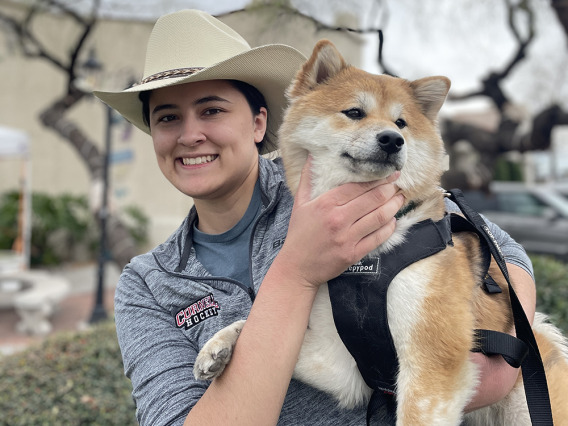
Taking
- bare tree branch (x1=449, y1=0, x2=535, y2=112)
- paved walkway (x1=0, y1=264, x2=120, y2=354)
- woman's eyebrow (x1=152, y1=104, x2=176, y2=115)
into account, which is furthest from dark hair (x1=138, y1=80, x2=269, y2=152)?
bare tree branch (x1=449, y1=0, x2=535, y2=112)

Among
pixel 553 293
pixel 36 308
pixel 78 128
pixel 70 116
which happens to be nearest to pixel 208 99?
pixel 553 293

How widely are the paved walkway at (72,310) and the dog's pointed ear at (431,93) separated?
561cm

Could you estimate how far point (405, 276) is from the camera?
5.18 feet

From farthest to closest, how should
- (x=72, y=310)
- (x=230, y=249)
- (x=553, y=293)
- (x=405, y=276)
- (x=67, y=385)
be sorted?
(x=72, y=310) < (x=553, y=293) < (x=67, y=385) < (x=230, y=249) < (x=405, y=276)

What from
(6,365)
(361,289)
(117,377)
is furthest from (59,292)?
(361,289)

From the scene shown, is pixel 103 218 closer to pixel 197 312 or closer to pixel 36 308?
pixel 36 308

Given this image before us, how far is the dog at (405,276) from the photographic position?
1.55 metres

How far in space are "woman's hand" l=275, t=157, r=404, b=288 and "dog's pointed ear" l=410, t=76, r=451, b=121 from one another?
1.55 feet

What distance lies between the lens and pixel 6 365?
169 inches

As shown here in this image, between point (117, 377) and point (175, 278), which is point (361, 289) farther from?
point (117, 377)

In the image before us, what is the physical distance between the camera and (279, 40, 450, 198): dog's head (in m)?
1.61

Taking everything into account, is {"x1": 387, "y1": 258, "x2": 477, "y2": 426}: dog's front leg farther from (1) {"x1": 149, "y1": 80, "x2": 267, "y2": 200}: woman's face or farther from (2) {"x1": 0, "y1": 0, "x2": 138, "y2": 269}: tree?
(2) {"x1": 0, "y1": 0, "x2": 138, "y2": 269}: tree

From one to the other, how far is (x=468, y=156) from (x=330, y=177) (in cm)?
839

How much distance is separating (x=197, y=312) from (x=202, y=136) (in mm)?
608
